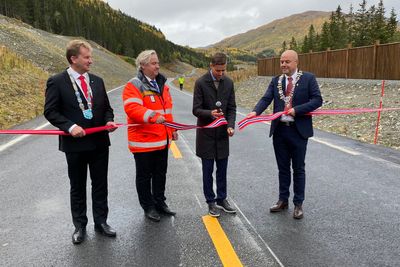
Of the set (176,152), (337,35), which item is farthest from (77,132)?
(337,35)

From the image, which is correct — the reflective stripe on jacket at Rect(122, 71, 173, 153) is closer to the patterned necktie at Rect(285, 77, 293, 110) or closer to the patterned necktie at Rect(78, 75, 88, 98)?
the patterned necktie at Rect(78, 75, 88, 98)

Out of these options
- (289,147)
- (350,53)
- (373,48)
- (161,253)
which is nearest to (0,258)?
(161,253)

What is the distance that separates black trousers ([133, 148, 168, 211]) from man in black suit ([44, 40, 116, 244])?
0.44 metres

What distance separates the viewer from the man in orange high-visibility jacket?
13.7 ft

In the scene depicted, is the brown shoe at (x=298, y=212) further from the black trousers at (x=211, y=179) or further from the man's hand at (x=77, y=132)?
the man's hand at (x=77, y=132)

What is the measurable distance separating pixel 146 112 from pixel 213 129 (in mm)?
961

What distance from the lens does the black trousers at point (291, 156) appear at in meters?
4.67

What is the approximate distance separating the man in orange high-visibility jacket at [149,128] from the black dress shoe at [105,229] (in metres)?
0.56

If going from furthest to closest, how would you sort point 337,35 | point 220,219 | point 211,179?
1. point 337,35
2. point 211,179
3. point 220,219

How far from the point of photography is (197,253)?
3.59 metres

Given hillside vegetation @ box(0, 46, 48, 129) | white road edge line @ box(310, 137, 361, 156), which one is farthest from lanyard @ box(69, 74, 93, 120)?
hillside vegetation @ box(0, 46, 48, 129)

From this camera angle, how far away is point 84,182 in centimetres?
411

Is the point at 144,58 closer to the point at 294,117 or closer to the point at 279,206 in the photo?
the point at 294,117

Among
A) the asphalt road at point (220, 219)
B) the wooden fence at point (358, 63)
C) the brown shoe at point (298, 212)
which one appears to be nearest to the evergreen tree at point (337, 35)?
the wooden fence at point (358, 63)
